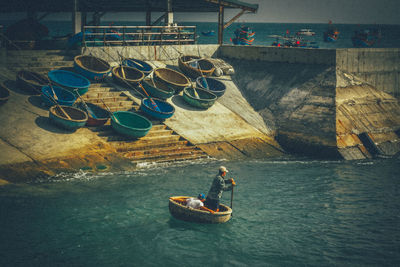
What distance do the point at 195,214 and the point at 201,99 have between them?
408 inches

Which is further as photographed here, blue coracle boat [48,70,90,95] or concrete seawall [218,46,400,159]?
concrete seawall [218,46,400,159]

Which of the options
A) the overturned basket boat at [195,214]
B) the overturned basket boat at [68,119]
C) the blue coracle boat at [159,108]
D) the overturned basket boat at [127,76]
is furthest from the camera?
the overturned basket boat at [127,76]

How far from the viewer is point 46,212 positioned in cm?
1254

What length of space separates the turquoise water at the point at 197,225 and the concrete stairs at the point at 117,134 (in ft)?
3.11

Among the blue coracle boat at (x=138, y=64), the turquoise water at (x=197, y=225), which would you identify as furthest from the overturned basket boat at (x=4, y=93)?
the blue coracle boat at (x=138, y=64)

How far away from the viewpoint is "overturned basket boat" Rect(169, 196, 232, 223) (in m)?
12.1

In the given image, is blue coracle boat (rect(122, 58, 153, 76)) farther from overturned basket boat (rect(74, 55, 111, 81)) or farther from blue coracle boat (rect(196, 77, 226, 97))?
blue coracle boat (rect(196, 77, 226, 97))

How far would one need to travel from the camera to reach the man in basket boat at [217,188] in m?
12.1

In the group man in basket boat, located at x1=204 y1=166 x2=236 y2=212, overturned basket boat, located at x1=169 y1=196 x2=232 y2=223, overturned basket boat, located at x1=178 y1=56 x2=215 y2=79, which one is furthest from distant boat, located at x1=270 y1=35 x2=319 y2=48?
overturned basket boat, located at x1=169 y1=196 x2=232 y2=223

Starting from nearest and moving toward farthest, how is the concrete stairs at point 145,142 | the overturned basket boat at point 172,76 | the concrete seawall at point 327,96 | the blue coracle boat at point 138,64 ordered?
the concrete stairs at point 145,142
the concrete seawall at point 327,96
the overturned basket boat at point 172,76
the blue coracle boat at point 138,64

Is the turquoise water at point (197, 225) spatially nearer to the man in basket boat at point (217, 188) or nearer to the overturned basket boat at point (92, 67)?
the man in basket boat at point (217, 188)

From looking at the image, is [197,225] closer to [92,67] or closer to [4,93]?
[4,93]

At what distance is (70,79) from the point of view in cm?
2056

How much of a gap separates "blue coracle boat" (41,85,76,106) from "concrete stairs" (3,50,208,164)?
100 centimetres
